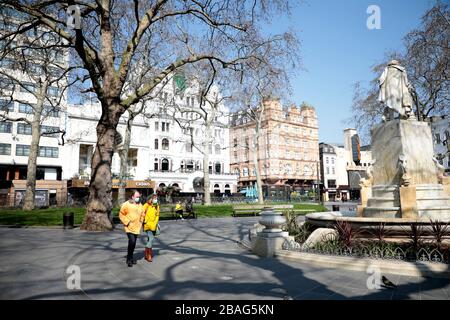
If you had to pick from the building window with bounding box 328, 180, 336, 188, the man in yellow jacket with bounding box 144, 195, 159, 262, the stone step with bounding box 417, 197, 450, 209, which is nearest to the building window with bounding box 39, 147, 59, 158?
the man in yellow jacket with bounding box 144, 195, 159, 262

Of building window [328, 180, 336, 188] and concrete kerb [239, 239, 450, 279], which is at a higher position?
building window [328, 180, 336, 188]

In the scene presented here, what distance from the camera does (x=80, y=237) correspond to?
11.7 metres

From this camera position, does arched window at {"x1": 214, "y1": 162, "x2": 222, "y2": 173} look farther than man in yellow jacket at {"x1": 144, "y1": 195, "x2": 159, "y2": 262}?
Yes

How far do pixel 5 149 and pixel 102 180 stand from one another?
124ft

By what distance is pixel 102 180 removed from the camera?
14.0 m

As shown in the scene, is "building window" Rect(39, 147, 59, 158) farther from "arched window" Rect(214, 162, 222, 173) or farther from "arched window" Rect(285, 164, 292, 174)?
"arched window" Rect(285, 164, 292, 174)

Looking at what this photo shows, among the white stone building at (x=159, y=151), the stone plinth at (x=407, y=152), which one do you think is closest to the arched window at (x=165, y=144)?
the white stone building at (x=159, y=151)

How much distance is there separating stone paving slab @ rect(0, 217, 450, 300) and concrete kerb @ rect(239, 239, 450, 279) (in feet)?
0.53

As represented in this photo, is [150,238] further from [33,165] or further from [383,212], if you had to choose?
[33,165]

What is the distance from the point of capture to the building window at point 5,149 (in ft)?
138

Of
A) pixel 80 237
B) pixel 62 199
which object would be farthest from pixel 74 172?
pixel 80 237

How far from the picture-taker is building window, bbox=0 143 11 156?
42.1m

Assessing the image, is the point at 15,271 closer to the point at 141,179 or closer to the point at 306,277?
the point at 306,277

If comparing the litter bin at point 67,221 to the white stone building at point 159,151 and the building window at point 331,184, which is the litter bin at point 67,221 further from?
the building window at point 331,184
